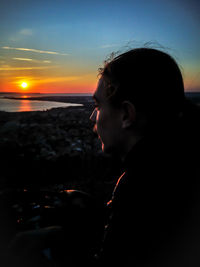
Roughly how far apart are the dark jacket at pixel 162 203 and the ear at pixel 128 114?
178mm

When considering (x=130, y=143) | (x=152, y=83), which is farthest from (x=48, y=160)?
(x=152, y=83)

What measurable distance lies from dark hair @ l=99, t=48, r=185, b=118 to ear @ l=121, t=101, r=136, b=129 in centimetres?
2

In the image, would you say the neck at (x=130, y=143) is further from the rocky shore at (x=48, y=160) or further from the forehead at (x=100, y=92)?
the rocky shore at (x=48, y=160)

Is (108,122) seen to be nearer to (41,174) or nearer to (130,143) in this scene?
(130,143)

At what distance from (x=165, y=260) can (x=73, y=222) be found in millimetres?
734

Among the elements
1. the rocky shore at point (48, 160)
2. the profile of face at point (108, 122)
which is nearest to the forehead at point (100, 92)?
the profile of face at point (108, 122)

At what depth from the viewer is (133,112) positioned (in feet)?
3.02

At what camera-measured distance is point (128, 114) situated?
0.96m

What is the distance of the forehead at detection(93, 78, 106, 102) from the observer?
3.62ft

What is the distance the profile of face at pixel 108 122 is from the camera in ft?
3.39

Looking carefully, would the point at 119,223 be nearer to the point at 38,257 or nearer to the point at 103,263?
the point at 103,263

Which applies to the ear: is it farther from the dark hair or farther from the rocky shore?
the rocky shore

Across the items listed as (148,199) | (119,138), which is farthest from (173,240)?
(119,138)

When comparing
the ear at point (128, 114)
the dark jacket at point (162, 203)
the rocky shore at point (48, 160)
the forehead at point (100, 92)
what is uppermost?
the forehead at point (100, 92)
